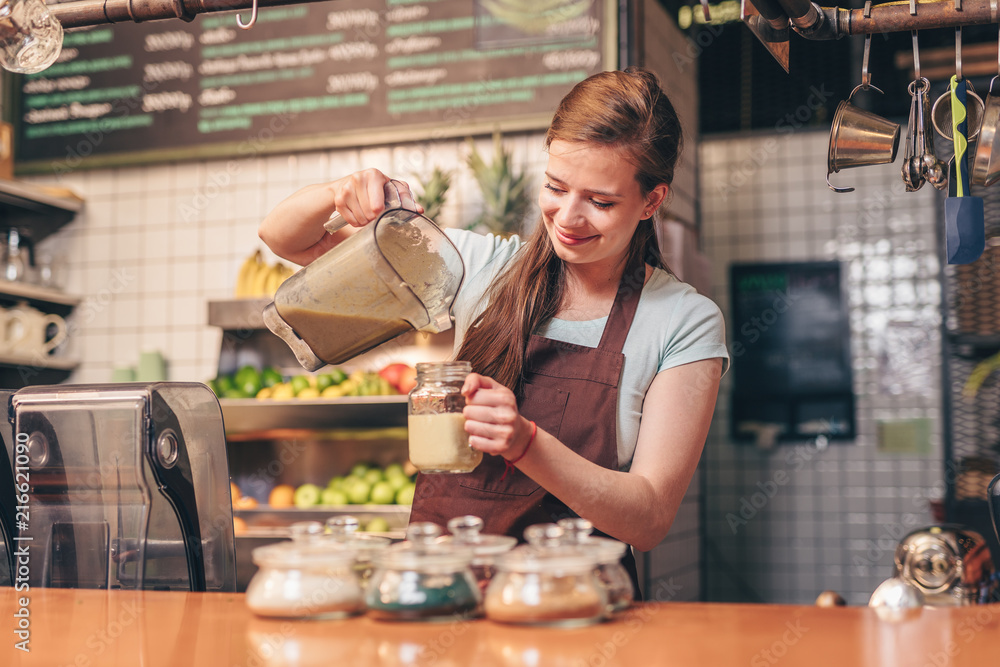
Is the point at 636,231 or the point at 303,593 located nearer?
the point at 303,593

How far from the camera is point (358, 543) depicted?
1065 millimetres

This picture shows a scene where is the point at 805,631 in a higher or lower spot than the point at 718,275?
lower

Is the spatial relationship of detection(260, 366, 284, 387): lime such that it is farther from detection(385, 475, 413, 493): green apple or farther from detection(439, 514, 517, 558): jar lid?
detection(439, 514, 517, 558): jar lid

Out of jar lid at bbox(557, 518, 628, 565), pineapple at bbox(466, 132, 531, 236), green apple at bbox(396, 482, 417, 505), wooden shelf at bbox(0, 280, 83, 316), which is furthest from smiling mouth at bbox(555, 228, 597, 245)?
wooden shelf at bbox(0, 280, 83, 316)

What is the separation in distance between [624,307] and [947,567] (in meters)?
0.75

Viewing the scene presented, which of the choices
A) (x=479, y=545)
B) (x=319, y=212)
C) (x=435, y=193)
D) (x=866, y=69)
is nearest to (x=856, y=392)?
(x=435, y=193)

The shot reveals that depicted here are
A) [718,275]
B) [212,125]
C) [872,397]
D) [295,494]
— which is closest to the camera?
[295,494]

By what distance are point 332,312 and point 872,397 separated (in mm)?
3763

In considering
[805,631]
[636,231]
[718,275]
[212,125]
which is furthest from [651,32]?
[805,631]

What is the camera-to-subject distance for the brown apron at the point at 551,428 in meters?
1.51

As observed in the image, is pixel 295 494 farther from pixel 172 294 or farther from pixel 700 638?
pixel 700 638

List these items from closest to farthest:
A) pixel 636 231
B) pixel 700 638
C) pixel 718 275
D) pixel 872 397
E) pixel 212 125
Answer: pixel 700 638 < pixel 636 231 < pixel 212 125 < pixel 872 397 < pixel 718 275

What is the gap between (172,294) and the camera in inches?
158

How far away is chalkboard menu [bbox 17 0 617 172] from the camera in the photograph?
138 inches
